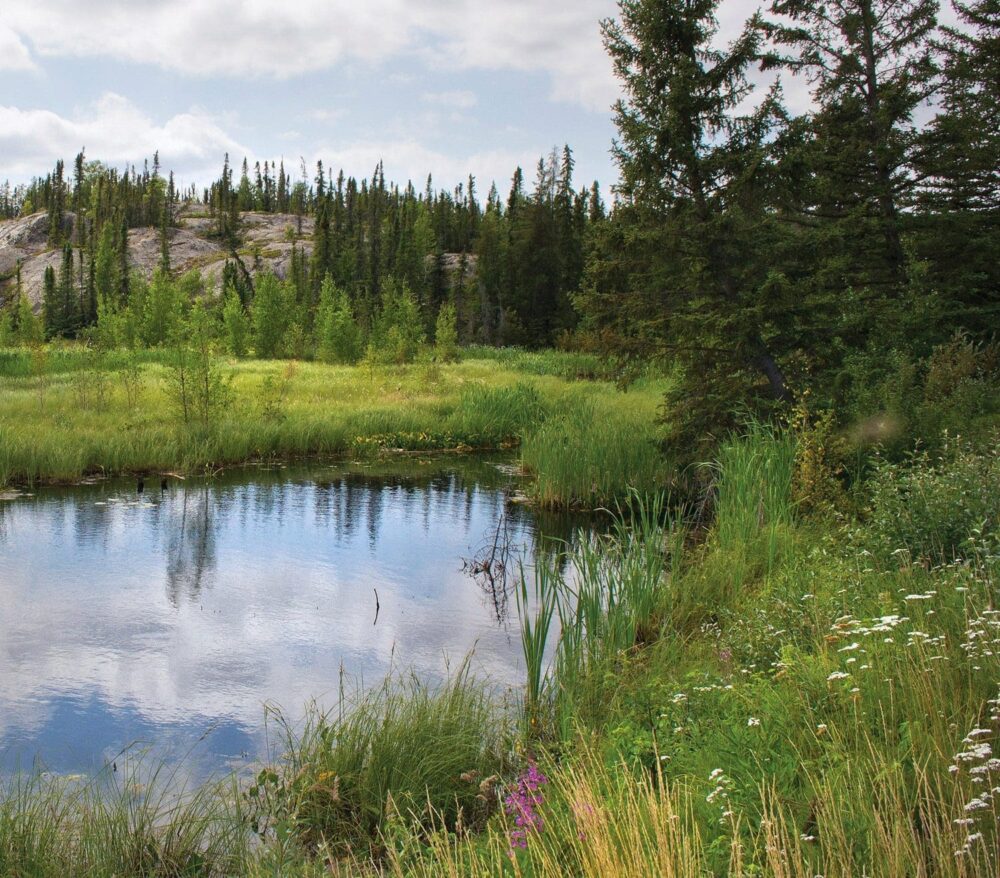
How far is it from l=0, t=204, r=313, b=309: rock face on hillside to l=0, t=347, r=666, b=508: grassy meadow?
54.3 metres

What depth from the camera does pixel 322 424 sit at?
1736cm

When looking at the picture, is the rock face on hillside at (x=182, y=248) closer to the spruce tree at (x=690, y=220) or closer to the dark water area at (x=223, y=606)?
the dark water area at (x=223, y=606)

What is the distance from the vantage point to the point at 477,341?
58219mm

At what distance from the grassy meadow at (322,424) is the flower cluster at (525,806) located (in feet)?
29.3

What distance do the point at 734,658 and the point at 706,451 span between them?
6.72 m

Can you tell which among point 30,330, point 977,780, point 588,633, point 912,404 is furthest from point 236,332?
point 977,780

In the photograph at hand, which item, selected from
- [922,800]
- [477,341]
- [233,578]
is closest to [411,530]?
[233,578]

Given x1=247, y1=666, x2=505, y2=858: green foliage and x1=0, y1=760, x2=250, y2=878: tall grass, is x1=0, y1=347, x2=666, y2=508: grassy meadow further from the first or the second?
x1=0, y1=760, x2=250, y2=878: tall grass

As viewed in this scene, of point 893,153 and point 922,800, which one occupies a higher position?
point 893,153

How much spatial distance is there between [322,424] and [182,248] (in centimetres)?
7541

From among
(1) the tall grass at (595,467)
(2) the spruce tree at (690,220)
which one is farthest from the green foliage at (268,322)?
(2) the spruce tree at (690,220)

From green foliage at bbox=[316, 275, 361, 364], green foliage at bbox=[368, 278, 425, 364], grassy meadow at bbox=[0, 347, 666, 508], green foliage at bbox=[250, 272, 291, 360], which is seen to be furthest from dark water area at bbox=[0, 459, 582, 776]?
green foliage at bbox=[250, 272, 291, 360]

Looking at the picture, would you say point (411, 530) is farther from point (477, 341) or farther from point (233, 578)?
point (477, 341)

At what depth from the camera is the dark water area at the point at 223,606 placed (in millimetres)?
5660
